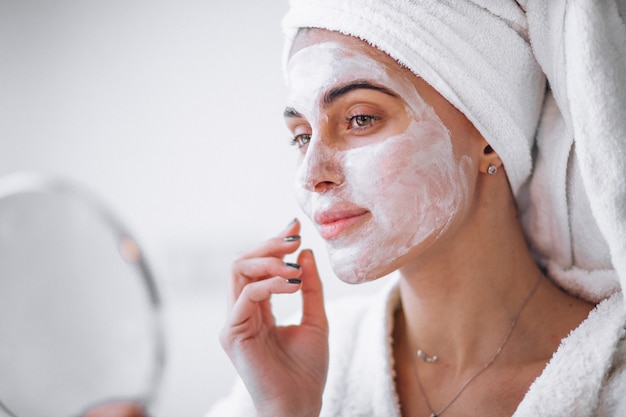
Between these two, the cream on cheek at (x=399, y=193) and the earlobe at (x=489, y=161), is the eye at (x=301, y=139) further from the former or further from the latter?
the earlobe at (x=489, y=161)

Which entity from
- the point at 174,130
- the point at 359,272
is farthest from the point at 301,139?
the point at 174,130

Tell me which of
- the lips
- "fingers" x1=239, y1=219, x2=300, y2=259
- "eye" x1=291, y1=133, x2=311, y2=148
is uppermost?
"eye" x1=291, y1=133, x2=311, y2=148

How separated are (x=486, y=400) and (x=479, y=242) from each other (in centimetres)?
23

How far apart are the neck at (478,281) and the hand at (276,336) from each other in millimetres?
170

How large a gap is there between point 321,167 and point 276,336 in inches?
11.6

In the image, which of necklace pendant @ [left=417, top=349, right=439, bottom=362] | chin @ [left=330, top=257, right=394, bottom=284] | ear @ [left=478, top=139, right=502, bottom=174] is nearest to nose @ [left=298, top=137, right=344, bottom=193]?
chin @ [left=330, top=257, right=394, bottom=284]

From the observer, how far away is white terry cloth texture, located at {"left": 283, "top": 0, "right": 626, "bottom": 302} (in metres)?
0.75

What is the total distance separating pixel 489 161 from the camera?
0.90 metres

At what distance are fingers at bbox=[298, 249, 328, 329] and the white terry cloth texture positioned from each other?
0.34 meters

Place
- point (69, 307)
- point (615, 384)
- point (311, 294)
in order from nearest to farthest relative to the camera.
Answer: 1. point (615, 384)
2. point (311, 294)
3. point (69, 307)

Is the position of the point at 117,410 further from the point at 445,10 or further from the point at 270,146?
the point at 270,146

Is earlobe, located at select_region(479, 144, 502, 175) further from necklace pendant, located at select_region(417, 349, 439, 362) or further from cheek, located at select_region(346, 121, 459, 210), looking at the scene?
necklace pendant, located at select_region(417, 349, 439, 362)

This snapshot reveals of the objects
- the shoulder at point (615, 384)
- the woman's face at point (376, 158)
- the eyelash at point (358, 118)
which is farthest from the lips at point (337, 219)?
the shoulder at point (615, 384)

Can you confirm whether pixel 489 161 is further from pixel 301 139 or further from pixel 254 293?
pixel 254 293
